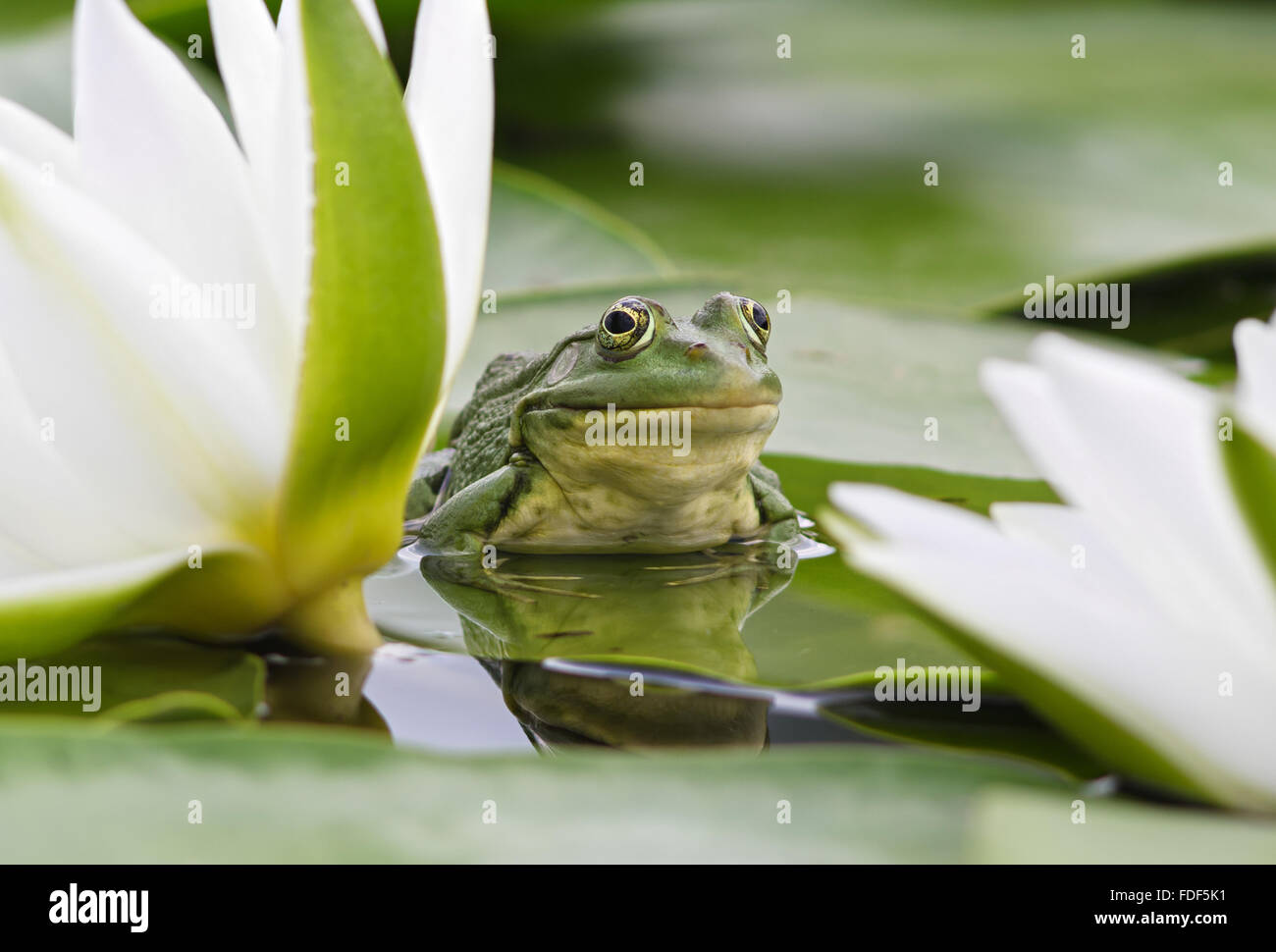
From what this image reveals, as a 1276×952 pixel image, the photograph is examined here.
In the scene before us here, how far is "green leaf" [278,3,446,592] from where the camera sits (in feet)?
2.52

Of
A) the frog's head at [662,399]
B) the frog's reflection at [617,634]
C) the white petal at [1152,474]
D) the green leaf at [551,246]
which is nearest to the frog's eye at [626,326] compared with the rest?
the frog's head at [662,399]

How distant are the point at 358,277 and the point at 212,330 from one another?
0.12 metres

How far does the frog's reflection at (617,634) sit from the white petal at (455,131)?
0.27 meters

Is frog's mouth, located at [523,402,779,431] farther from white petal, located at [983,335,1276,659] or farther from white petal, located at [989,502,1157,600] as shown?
white petal, located at [983,335,1276,659]

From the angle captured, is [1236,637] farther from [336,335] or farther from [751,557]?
[751,557]

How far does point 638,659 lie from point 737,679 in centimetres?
8

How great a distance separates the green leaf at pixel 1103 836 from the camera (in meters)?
0.53

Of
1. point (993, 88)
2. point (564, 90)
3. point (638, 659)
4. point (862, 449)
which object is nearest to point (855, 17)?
point (993, 88)

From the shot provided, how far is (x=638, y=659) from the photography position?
3.12ft

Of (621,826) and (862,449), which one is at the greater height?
(862,449)

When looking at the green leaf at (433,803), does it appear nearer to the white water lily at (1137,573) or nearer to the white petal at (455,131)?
the white water lily at (1137,573)

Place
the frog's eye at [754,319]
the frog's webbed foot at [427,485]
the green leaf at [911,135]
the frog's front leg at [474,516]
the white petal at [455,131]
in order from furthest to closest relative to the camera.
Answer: the green leaf at [911,135]
the frog's webbed foot at [427,485]
the frog's eye at [754,319]
the frog's front leg at [474,516]
the white petal at [455,131]

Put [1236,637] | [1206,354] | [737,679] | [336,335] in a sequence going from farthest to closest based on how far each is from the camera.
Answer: [1206,354], [737,679], [336,335], [1236,637]
